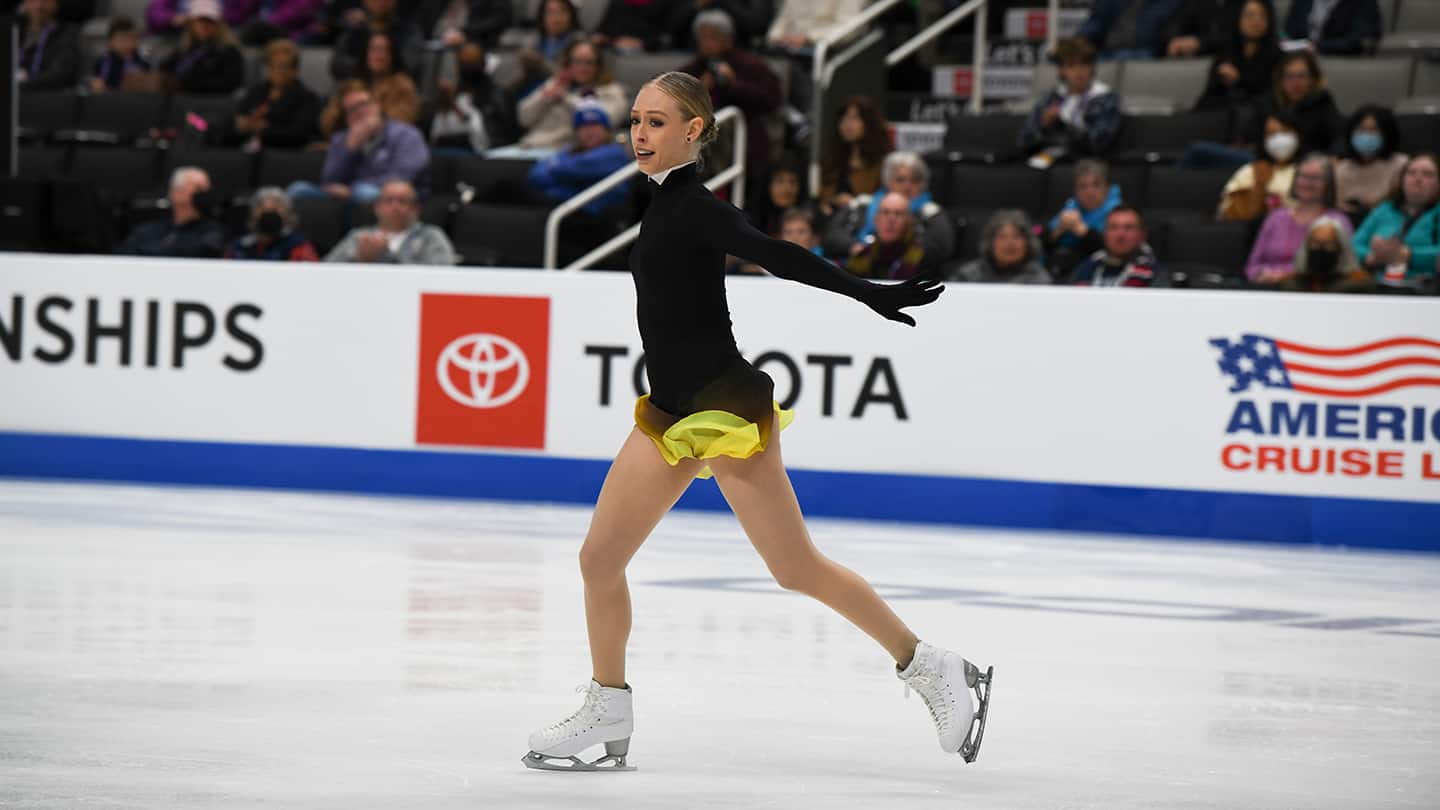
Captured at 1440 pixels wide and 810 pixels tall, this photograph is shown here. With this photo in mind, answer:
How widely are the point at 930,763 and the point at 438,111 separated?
32.6 ft

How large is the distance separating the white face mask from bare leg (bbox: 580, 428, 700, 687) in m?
7.59

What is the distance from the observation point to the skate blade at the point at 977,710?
175 inches

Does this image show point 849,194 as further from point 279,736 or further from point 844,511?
point 279,736

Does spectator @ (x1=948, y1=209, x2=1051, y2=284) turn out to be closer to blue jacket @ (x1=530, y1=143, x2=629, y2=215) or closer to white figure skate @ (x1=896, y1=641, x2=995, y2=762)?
blue jacket @ (x1=530, y1=143, x2=629, y2=215)

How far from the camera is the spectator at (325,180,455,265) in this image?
11414mm

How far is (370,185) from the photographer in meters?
12.8

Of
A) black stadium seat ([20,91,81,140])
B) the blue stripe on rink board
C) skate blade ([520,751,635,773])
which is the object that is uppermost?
black stadium seat ([20,91,81,140])

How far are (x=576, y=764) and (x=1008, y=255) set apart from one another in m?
6.50

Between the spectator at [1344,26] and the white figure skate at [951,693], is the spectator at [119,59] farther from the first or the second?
the white figure skate at [951,693]

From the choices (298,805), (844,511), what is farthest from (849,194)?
(298,805)

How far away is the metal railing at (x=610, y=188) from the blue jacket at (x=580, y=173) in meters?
0.05

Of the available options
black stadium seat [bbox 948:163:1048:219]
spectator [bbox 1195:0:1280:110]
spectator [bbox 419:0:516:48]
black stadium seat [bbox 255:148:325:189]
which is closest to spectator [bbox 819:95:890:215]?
black stadium seat [bbox 948:163:1048:219]

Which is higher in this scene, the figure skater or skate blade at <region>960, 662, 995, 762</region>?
the figure skater

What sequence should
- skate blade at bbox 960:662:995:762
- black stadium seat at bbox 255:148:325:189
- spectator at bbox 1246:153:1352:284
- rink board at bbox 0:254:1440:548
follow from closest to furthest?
skate blade at bbox 960:662:995:762, rink board at bbox 0:254:1440:548, spectator at bbox 1246:153:1352:284, black stadium seat at bbox 255:148:325:189
